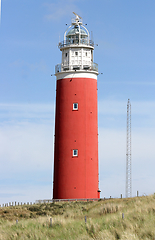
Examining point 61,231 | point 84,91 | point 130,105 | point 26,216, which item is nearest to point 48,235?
point 61,231

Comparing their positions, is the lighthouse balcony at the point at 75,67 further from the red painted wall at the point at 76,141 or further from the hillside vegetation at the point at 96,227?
the hillside vegetation at the point at 96,227

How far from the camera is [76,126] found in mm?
40594

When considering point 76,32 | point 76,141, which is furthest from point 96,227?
point 76,32

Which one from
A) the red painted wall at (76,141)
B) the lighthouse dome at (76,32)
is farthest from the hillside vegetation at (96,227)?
the lighthouse dome at (76,32)

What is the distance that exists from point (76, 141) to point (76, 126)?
1444mm

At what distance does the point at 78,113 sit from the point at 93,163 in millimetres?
5036

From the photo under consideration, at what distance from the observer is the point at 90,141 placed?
134 ft

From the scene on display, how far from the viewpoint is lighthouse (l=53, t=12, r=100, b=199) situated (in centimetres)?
4009

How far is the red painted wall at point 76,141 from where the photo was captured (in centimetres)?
4003

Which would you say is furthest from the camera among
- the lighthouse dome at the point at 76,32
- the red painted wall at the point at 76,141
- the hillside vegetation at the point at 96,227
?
the lighthouse dome at the point at 76,32

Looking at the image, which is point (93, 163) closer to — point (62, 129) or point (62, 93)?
point (62, 129)

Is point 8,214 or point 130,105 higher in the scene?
point 130,105

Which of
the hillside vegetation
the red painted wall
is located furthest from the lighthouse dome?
the hillside vegetation

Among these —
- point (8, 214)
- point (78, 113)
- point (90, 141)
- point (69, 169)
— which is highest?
point (78, 113)
